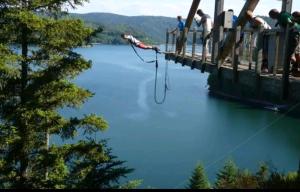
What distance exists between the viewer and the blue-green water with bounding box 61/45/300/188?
37.5 metres

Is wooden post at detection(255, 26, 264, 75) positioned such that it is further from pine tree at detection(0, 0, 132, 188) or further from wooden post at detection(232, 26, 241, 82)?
pine tree at detection(0, 0, 132, 188)

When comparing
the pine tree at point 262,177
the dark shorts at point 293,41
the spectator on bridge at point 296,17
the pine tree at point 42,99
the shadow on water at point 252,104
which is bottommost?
the shadow on water at point 252,104

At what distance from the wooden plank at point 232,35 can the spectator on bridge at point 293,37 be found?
405mm

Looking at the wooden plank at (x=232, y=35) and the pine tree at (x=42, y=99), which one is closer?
the wooden plank at (x=232, y=35)

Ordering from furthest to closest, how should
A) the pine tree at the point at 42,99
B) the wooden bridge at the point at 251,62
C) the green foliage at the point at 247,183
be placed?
the green foliage at the point at 247,183
the pine tree at the point at 42,99
the wooden bridge at the point at 251,62

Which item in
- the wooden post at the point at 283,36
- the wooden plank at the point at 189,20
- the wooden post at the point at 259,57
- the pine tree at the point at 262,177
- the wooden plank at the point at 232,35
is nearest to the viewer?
the wooden post at the point at 283,36

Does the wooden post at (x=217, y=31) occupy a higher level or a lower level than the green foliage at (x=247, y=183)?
higher

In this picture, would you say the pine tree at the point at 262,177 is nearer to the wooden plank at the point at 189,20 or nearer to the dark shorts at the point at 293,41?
the wooden plank at the point at 189,20

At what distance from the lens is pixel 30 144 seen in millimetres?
10414

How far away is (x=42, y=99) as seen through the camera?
10570 millimetres

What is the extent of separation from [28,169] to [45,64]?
2.33 meters

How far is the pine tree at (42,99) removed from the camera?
400 inches

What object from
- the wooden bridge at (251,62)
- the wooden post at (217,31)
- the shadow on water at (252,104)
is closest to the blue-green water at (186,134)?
the shadow on water at (252,104)

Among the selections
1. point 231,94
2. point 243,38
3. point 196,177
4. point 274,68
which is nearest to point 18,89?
point 243,38
